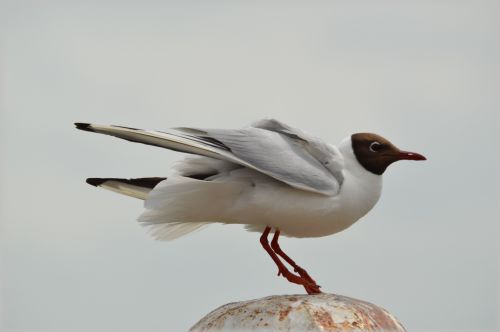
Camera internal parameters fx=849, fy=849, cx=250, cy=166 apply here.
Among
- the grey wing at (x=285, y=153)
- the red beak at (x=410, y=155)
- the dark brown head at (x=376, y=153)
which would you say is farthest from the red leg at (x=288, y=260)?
the red beak at (x=410, y=155)

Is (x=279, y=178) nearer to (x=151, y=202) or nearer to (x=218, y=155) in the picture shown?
(x=218, y=155)

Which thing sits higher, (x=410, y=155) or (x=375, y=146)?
(x=375, y=146)

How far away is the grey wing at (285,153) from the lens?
286 inches

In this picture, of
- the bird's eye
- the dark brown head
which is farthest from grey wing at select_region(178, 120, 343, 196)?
the bird's eye

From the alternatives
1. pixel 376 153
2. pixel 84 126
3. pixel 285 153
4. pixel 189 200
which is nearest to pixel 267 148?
pixel 285 153

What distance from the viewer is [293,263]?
26.2ft

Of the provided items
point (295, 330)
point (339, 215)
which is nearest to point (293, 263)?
point (339, 215)

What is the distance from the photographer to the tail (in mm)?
7961

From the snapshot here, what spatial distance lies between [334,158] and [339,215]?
0.53 meters

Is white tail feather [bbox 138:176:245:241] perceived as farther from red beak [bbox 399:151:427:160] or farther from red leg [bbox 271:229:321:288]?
red beak [bbox 399:151:427:160]

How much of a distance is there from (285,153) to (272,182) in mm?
278

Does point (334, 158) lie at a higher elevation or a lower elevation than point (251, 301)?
higher

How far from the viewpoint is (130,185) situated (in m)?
8.02

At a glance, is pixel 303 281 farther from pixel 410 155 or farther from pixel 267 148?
pixel 410 155
